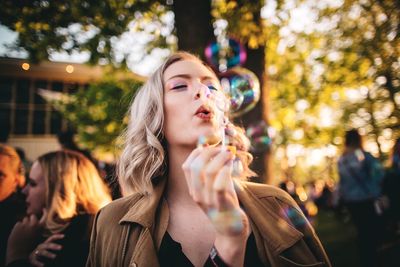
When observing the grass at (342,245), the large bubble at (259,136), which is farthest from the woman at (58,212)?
the grass at (342,245)

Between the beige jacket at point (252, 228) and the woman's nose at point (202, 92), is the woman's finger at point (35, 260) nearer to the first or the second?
the beige jacket at point (252, 228)

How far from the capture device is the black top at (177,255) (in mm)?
1834

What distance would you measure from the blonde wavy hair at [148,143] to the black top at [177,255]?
17.6 inches

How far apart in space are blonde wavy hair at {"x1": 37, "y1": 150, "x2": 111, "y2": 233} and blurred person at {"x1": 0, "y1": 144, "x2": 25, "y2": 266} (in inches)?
19.2

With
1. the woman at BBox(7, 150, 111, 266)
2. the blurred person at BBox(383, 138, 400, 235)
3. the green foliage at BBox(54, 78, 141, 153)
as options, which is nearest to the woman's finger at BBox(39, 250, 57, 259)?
the woman at BBox(7, 150, 111, 266)

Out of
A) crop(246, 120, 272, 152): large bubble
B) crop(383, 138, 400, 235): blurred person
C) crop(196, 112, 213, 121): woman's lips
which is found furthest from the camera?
crop(383, 138, 400, 235): blurred person

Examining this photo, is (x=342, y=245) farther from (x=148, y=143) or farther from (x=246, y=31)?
(x=148, y=143)

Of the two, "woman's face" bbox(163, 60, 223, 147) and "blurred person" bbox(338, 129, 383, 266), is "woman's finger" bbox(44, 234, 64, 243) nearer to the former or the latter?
"woman's face" bbox(163, 60, 223, 147)

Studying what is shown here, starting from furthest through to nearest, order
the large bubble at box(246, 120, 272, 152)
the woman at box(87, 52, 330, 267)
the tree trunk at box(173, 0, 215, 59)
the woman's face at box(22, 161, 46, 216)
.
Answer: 1. the tree trunk at box(173, 0, 215, 59)
2. the large bubble at box(246, 120, 272, 152)
3. the woman's face at box(22, 161, 46, 216)
4. the woman at box(87, 52, 330, 267)

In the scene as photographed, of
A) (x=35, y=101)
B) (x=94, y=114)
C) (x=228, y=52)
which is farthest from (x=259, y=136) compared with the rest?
(x=35, y=101)

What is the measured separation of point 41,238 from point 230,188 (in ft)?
7.25

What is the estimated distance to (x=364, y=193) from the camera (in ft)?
16.5

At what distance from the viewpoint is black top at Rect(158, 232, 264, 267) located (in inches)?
72.2

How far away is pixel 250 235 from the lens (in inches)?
76.3
